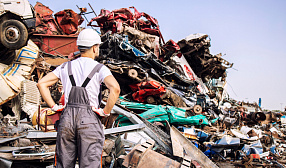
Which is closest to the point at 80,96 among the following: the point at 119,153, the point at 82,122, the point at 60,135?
the point at 82,122

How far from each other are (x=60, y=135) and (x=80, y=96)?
328 mm

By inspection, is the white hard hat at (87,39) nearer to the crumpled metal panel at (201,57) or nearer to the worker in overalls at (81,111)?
the worker in overalls at (81,111)

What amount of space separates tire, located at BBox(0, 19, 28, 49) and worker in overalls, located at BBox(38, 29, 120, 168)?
617 centimetres

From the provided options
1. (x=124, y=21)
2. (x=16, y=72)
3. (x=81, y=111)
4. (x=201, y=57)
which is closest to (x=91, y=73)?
(x=81, y=111)

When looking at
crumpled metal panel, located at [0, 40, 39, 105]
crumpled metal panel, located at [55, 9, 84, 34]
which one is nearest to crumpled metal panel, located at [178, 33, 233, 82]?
crumpled metal panel, located at [55, 9, 84, 34]

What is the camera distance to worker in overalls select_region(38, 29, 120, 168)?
1.80 meters

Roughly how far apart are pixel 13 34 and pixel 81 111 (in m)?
6.54

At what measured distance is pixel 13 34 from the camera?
23.5ft

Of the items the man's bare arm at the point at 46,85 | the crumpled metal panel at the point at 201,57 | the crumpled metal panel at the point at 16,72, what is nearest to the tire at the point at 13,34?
the crumpled metal panel at the point at 16,72

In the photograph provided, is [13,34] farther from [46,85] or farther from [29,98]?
[46,85]

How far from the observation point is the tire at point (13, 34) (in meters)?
7.04

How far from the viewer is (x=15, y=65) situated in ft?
27.1

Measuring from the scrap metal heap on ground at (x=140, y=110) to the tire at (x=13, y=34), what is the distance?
41.0 inches

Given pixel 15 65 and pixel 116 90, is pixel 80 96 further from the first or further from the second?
pixel 15 65
